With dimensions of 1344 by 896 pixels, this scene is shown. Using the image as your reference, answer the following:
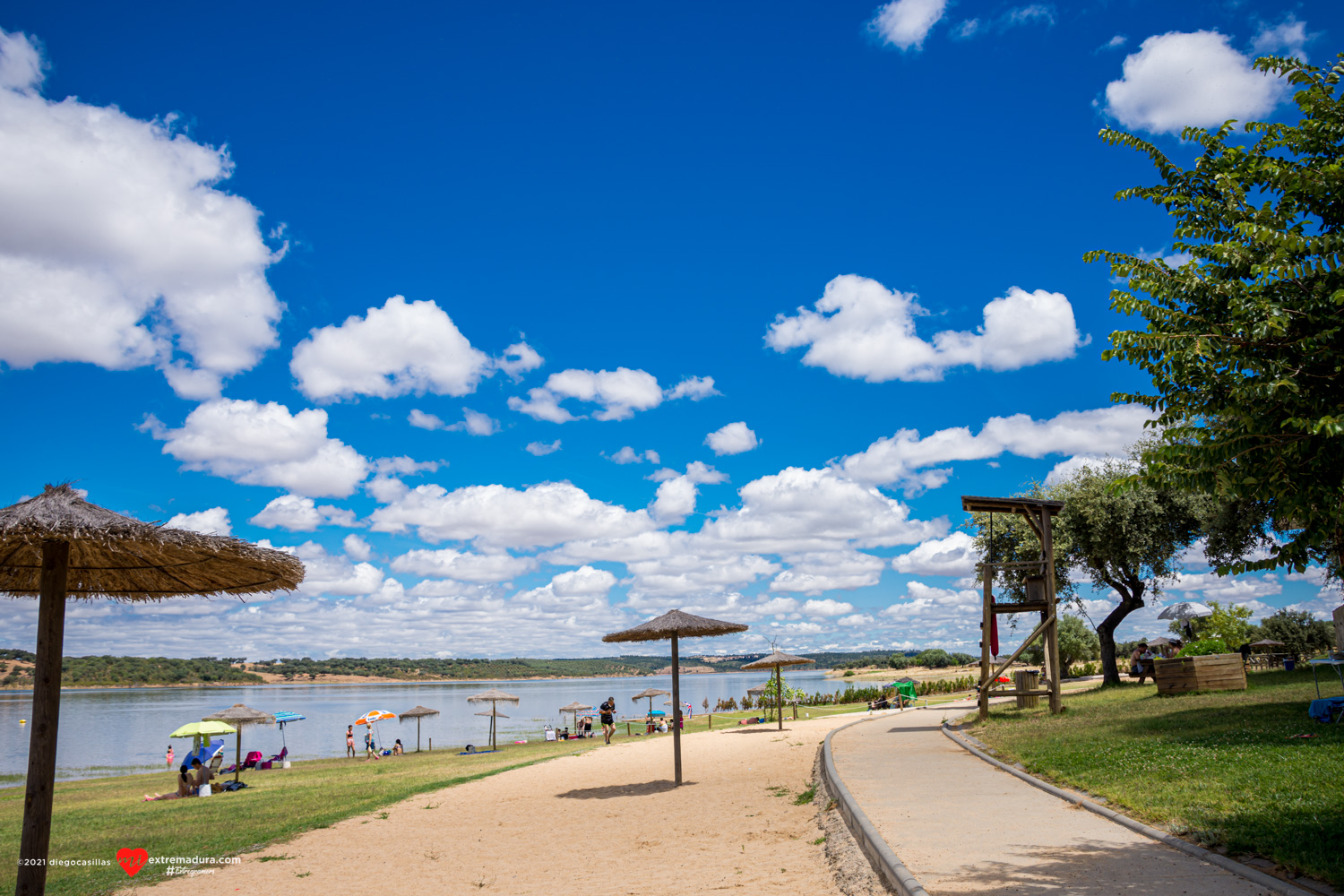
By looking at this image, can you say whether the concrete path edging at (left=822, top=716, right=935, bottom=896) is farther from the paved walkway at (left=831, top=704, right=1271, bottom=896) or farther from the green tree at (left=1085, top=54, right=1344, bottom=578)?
the green tree at (left=1085, top=54, right=1344, bottom=578)

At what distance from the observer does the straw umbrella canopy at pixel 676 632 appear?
14945 millimetres

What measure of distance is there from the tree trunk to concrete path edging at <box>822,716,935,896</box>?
1919 cm

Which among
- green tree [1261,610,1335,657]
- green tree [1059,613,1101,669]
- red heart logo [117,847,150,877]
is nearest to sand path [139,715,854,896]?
red heart logo [117,847,150,877]

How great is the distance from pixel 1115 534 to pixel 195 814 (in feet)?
81.5

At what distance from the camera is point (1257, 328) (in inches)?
184

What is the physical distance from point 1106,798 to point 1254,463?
15.3 feet

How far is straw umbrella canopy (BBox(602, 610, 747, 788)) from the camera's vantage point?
49.0 feet

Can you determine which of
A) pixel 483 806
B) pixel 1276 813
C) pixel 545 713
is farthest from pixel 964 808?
pixel 545 713

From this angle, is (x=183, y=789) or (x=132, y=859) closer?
(x=132, y=859)

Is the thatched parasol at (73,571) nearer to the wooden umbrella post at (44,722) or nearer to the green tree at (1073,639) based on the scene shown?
the wooden umbrella post at (44,722)

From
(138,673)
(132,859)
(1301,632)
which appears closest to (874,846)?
(132,859)

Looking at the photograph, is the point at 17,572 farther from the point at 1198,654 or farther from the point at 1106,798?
the point at 1198,654

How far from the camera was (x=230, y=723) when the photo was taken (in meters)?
31.1

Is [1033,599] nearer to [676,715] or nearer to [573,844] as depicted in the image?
[676,715]
